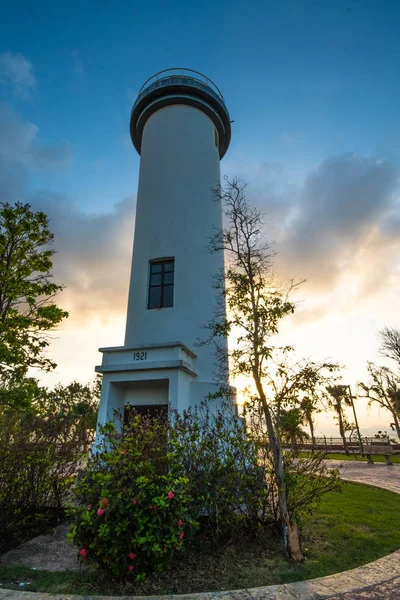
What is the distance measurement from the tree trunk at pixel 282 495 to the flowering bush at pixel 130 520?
143cm

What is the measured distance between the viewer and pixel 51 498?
21.3ft

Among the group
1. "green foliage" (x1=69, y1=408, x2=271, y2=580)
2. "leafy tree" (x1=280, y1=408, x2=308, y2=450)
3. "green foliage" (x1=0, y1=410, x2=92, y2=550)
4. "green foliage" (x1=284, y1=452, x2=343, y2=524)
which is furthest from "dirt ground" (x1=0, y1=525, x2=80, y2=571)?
"leafy tree" (x1=280, y1=408, x2=308, y2=450)

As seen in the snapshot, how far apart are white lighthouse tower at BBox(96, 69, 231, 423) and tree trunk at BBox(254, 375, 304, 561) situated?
3.55 meters

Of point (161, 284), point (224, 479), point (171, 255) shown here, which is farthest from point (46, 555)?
point (171, 255)

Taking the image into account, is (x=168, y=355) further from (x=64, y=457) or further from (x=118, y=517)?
(x=118, y=517)

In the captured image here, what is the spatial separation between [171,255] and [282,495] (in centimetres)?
834

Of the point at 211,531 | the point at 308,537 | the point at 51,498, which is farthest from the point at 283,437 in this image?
the point at 51,498

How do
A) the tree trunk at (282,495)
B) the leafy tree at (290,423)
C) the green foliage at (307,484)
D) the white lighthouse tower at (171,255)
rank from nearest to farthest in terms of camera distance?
the tree trunk at (282,495)
the green foliage at (307,484)
the leafy tree at (290,423)
the white lighthouse tower at (171,255)

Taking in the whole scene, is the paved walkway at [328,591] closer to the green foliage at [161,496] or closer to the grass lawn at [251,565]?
the grass lawn at [251,565]

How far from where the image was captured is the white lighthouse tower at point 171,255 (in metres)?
9.18

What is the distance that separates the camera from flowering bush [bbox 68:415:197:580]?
379cm

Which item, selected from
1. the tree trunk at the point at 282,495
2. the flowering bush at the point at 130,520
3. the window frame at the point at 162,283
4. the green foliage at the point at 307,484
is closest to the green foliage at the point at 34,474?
the flowering bush at the point at 130,520

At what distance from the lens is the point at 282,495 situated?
16.2ft

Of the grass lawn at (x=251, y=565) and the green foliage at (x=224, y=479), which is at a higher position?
the green foliage at (x=224, y=479)
